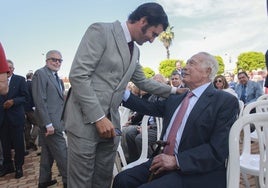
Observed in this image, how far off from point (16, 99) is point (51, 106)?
120cm

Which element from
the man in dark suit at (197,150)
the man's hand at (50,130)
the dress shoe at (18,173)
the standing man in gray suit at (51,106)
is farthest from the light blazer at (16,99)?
the man in dark suit at (197,150)

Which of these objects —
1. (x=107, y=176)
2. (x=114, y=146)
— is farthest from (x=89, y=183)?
(x=114, y=146)

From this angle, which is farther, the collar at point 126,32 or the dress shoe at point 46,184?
the dress shoe at point 46,184

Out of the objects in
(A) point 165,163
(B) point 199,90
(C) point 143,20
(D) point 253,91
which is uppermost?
(C) point 143,20

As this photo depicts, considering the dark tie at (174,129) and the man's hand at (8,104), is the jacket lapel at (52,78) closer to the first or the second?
the man's hand at (8,104)

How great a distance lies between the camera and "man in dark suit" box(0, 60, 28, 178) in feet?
14.5

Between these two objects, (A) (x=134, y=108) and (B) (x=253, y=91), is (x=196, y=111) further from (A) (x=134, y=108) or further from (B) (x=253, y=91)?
(B) (x=253, y=91)

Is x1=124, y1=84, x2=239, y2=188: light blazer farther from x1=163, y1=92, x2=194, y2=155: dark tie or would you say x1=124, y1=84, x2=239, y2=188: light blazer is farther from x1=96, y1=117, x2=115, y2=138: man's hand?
x1=96, y1=117, x2=115, y2=138: man's hand

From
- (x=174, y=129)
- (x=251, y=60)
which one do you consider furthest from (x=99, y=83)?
(x=251, y=60)

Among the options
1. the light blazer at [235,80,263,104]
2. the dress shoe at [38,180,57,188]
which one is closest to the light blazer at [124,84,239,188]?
the dress shoe at [38,180,57,188]

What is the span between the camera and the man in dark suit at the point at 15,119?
4418 mm

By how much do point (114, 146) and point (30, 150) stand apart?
204 inches

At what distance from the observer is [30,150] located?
21.6 feet

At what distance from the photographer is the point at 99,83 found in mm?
1787
